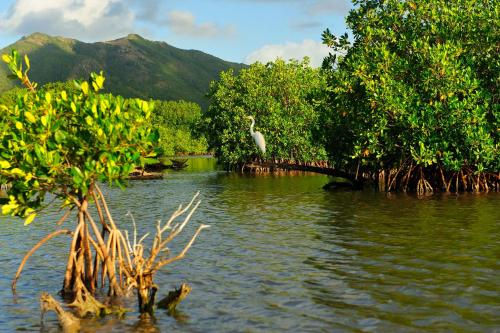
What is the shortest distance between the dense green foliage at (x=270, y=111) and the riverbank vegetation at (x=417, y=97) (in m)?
23.2

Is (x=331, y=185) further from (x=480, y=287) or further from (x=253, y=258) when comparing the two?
(x=480, y=287)

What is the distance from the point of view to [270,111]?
6794cm

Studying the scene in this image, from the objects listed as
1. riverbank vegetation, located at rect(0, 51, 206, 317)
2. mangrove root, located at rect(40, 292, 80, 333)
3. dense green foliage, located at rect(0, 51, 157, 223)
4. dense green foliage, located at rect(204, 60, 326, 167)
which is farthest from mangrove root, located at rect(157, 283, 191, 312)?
dense green foliage, located at rect(204, 60, 326, 167)

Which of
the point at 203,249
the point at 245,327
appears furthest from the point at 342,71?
the point at 245,327

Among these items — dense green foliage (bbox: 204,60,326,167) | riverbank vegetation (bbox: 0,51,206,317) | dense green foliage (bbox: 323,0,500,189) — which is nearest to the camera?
riverbank vegetation (bbox: 0,51,206,317)

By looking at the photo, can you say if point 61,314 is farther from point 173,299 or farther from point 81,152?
point 81,152

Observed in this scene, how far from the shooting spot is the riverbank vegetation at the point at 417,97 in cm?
3281

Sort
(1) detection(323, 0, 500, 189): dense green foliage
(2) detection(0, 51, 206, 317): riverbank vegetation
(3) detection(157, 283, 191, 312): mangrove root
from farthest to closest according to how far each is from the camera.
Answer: (1) detection(323, 0, 500, 189): dense green foliage, (3) detection(157, 283, 191, 312): mangrove root, (2) detection(0, 51, 206, 317): riverbank vegetation

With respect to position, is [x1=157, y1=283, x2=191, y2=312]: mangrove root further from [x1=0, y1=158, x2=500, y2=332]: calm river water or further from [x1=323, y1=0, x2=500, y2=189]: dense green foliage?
[x1=323, y1=0, x2=500, y2=189]: dense green foliage

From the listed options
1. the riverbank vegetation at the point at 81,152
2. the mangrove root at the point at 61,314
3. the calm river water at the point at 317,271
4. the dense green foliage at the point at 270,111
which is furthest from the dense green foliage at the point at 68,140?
the dense green foliage at the point at 270,111

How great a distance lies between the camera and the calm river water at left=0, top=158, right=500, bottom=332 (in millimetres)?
11773

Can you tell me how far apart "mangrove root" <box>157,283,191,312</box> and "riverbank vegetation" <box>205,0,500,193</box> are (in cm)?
2278

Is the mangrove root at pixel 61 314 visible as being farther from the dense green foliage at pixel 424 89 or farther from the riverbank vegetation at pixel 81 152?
the dense green foliage at pixel 424 89

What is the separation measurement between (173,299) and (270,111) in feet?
185
